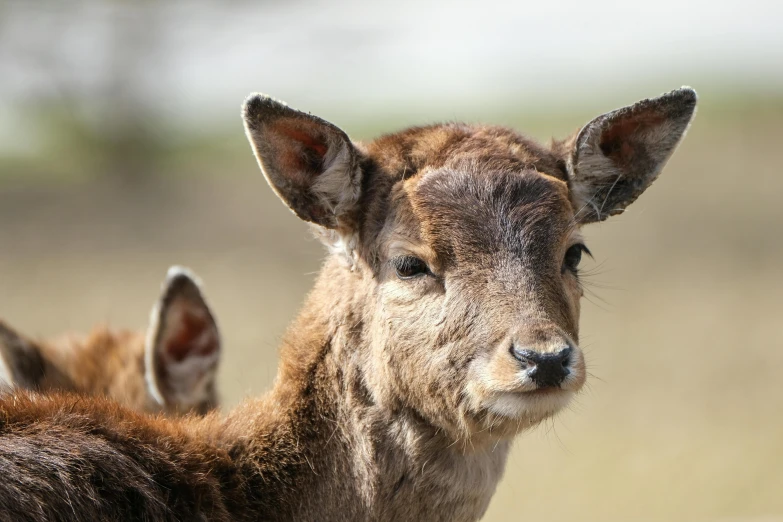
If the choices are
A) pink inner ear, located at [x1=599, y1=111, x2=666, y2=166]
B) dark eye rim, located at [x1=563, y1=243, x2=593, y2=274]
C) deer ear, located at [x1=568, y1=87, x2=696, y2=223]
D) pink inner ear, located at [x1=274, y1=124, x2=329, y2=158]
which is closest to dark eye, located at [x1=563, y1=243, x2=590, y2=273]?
dark eye rim, located at [x1=563, y1=243, x2=593, y2=274]

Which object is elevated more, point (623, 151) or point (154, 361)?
point (623, 151)

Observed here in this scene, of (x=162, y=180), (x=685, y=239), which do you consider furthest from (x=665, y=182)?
(x=162, y=180)

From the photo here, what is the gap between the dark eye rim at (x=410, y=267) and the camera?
5488mm

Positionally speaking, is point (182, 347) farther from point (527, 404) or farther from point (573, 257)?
point (527, 404)

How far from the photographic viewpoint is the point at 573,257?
18.8ft

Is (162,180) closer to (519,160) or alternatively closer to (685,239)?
(685,239)

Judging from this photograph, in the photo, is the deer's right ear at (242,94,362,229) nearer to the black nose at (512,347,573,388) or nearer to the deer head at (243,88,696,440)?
the deer head at (243,88,696,440)

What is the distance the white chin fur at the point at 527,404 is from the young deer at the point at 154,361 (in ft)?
11.5

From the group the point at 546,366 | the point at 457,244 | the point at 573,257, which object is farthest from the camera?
the point at 573,257

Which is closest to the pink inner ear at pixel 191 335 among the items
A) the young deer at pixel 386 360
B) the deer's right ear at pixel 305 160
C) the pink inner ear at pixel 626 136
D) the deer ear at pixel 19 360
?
the deer ear at pixel 19 360

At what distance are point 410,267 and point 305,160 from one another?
913 millimetres

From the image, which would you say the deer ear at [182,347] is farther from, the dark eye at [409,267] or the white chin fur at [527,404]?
the white chin fur at [527,404]

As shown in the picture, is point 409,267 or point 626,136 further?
point 626,136

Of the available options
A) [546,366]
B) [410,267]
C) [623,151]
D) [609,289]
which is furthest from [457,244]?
[609,289]
